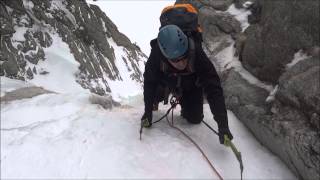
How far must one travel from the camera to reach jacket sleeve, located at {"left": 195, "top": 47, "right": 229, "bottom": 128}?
3.92 m

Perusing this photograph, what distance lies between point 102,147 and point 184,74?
1.22 meters

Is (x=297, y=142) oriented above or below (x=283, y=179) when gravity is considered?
above

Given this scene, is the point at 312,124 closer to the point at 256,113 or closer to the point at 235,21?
the point at 256,113

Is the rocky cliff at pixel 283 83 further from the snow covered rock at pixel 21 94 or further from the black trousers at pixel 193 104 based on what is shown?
the snow covered rock at pixel 21 94

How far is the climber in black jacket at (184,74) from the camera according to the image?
150 inches

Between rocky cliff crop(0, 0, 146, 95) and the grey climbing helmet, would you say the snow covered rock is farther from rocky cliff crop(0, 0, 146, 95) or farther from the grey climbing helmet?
the grey climbing helmet

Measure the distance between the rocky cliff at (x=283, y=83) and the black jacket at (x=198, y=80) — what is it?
72cm

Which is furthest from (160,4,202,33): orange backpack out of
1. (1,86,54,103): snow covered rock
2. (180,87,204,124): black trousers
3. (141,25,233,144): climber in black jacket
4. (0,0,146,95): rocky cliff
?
(0,0,146,95): rocky cliff

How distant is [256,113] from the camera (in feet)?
14.9

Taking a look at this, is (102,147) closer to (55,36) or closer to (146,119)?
(146,119)

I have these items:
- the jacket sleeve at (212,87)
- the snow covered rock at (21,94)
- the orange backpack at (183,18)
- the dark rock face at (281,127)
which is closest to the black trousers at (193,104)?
the jacket sleeve at (212,87)

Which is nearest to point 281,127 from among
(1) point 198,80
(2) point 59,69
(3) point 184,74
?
(1) point 198,80

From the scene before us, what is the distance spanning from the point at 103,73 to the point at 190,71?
6.86 m

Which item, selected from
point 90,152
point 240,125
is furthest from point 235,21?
point 90,152
